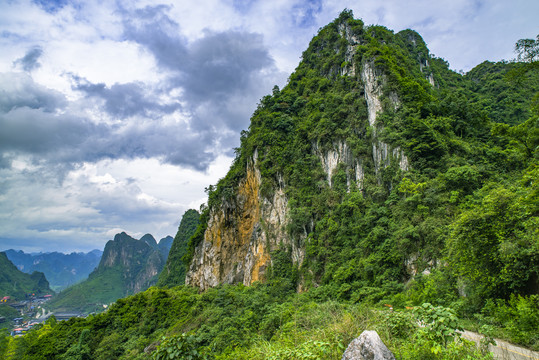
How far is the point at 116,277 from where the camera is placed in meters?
99.4

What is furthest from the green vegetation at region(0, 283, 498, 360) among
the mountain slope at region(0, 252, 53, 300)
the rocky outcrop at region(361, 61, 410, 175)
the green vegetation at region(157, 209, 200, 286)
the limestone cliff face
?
the mountain slope at region(0, 252, 53, 300)

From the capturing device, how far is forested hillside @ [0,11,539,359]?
6.25 metres

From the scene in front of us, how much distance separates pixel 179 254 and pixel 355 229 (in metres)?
42.9

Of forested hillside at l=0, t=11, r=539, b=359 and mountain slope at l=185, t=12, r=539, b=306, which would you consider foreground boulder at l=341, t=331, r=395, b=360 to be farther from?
mountain slope at l=185, t=12, r=539, b=306

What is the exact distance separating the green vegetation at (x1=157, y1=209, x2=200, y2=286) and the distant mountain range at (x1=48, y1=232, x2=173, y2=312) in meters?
36.4

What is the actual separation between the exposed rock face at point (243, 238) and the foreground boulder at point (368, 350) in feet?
69.0

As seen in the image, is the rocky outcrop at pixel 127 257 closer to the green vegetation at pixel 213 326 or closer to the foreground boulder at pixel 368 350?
the green vegetation at pixel 213 326

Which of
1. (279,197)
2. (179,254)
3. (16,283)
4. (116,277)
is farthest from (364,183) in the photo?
(16,283)

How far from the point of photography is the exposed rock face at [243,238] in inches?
1006

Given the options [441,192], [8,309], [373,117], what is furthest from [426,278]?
[8,309]

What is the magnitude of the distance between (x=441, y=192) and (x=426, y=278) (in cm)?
487

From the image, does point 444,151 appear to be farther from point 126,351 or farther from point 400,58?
point 126,351

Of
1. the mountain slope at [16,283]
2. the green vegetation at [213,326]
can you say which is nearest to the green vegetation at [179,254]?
the green vegetation at [213,326]

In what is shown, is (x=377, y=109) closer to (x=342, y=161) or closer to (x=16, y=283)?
(x=342, y=161)
